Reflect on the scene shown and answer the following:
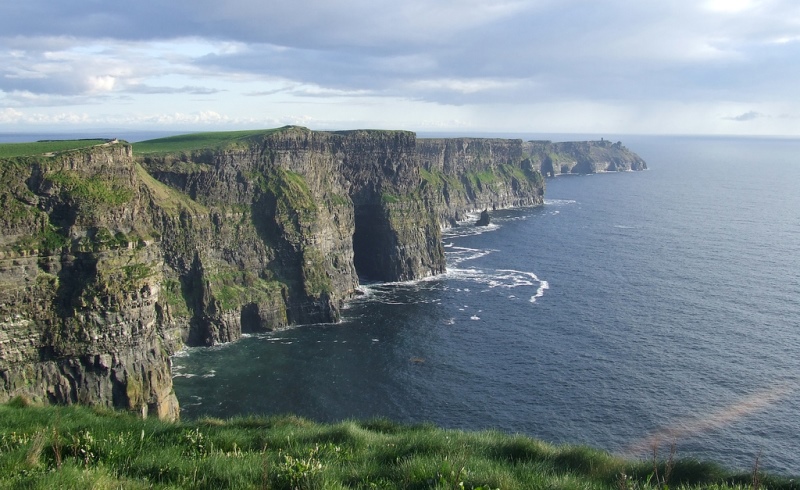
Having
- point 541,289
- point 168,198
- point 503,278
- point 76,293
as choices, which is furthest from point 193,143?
point 541,289

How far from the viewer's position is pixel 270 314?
375ft

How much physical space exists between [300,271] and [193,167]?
2953cm

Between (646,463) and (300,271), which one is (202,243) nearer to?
(300,271)

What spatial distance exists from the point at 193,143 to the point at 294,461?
134 m

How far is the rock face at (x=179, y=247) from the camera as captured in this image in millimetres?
71688

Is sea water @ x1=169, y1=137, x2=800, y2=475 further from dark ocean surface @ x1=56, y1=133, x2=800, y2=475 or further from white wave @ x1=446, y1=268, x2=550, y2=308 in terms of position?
white wave @ x1=446, y1=268, x2=550, y2=308

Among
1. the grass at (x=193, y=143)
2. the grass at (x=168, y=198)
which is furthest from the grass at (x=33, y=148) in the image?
the grass at (x=193, y=143)

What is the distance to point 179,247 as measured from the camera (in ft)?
356

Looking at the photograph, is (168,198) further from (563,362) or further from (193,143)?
(563,362)

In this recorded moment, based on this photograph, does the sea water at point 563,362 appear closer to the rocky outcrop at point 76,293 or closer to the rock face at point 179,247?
the rock face at point 179,247

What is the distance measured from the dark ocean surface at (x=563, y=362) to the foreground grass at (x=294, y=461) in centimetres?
5113

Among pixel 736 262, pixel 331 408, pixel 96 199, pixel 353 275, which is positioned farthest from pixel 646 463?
pixel 736 262

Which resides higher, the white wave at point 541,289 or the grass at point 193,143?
the grass at point 193,143

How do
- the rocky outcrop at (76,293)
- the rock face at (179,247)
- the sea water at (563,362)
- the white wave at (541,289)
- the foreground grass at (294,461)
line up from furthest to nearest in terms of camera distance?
1. the white wave at (541,289)
2. the sea water at (563,362)
3. the rock face at (179,247)
4. the rocky outcrop at (76,293)
5. the foreground grass at (294,461)
